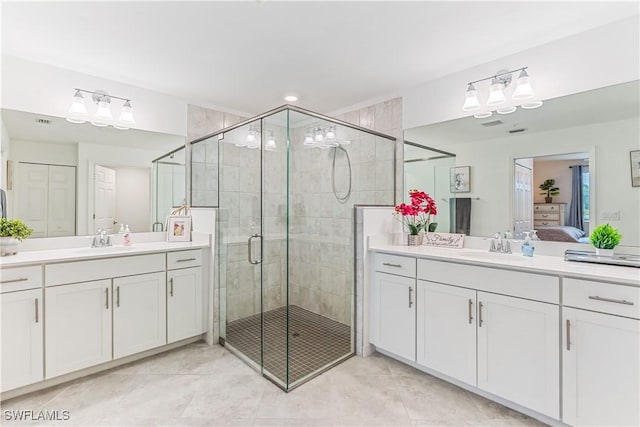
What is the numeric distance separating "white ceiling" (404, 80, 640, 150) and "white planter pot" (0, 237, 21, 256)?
130 inches

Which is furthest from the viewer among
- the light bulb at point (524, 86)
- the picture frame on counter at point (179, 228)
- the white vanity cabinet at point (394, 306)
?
the picture frame on counter at point (179, 228)

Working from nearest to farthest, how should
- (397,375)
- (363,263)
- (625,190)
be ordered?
1. (625,190)
2. (397,375)
3. (363,263)

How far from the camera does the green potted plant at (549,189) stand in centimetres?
206

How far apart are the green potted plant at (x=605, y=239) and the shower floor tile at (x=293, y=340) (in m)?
1.88

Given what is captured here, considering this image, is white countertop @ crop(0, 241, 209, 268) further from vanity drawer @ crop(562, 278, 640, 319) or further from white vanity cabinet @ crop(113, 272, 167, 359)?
vanity drawer @ crop(562, 278, 640, 319)

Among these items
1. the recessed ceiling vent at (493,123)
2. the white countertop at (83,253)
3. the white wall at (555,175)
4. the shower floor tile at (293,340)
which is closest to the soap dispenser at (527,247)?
the white wall at (555,175)

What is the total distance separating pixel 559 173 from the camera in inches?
81.1

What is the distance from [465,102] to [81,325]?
10.8ft

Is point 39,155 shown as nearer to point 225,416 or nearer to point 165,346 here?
point 165,346

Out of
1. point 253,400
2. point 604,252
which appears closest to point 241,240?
point 253,400

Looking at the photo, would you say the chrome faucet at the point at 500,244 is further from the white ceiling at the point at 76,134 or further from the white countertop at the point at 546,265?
the white ceiling at the point at 76,134

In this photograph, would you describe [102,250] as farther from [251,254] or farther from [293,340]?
[293,340]

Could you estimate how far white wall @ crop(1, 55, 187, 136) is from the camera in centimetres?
217

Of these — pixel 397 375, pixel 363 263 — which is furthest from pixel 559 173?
pixel 397 375
